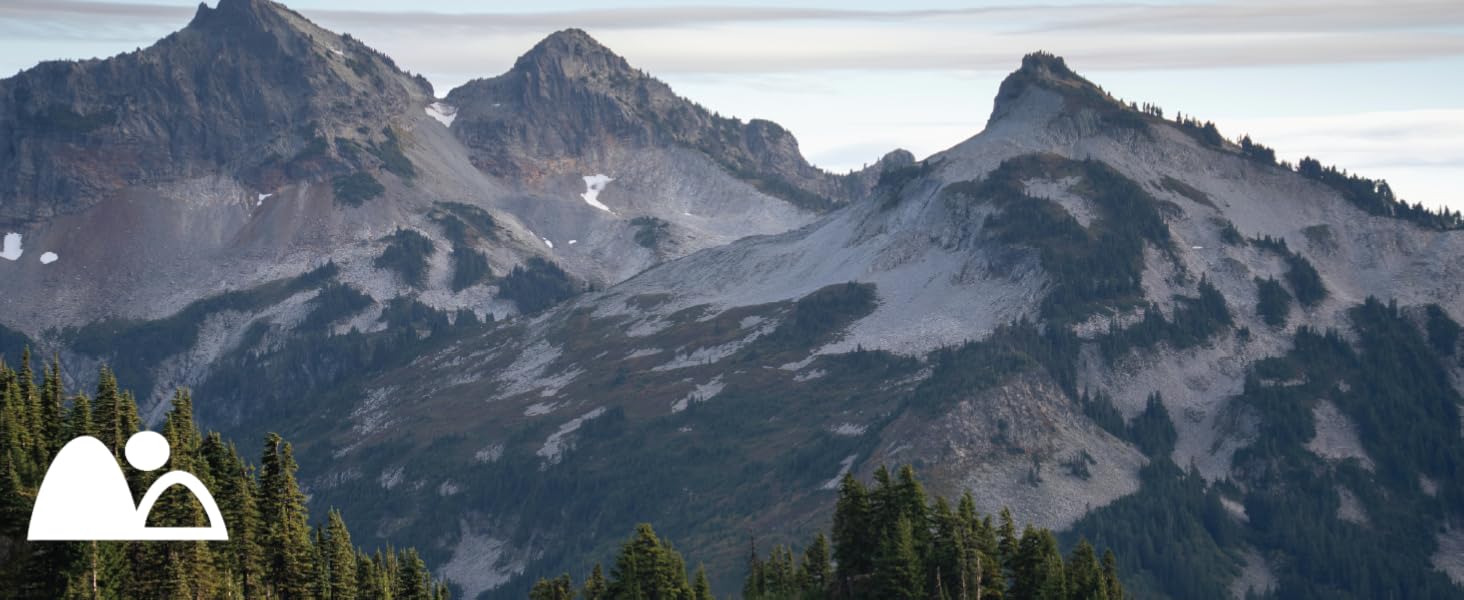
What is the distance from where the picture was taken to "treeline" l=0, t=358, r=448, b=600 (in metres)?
138

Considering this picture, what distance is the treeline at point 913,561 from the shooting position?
174 meters

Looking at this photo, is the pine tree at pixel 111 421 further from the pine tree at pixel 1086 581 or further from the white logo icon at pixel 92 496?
the pine tree at pixel 1086 581

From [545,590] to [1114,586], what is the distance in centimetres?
5242

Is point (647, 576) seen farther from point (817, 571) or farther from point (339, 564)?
point (339, 564)

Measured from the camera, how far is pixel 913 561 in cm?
17288

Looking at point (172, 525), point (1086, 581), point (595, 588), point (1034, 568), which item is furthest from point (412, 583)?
point (1086, 581)

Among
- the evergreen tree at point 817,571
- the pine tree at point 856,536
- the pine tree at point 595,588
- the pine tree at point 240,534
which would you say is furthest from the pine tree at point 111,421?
the evergreen tree at point 817,571

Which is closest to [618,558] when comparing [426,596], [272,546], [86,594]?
[426,596]

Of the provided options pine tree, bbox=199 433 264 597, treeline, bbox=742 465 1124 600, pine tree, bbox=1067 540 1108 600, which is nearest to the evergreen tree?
treeline, bbox=742 465 1124 600

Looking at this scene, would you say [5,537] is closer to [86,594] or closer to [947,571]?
[86,594]

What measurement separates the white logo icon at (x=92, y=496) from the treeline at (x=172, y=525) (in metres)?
5.28

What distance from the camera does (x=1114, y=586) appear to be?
188750 mm

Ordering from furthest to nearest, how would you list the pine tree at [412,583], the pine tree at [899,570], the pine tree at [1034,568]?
the pine tree at [1034,568] < the pine tree at [412,583] < the pine tree at [899,570]

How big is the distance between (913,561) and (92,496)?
236 ft
